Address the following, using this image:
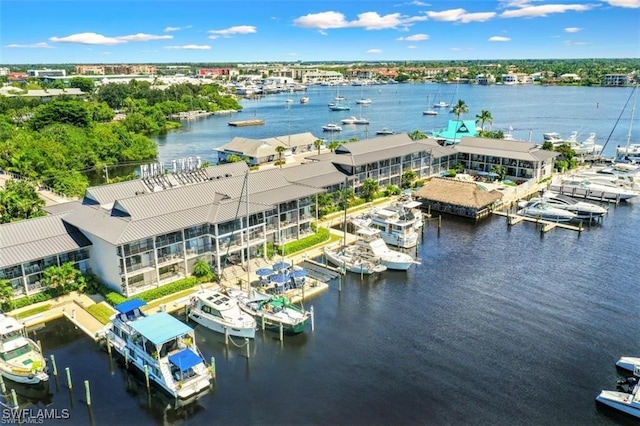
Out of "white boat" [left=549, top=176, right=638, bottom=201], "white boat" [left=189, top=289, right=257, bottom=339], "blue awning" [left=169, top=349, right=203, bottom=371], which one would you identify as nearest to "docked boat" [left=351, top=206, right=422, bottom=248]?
"white boat" [left=189, top=289, right=257, bottom=339]

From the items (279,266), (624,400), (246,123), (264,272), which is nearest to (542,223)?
(624,400)

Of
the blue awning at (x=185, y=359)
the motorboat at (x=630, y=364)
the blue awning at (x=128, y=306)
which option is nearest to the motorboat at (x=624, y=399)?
the motorboat at (x=630, y=364)

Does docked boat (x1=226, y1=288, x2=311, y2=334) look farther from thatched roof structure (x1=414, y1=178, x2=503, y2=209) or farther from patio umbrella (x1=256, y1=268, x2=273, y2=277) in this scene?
thatched roof structure (x1=414, y1=178, x2=503, y2=209)

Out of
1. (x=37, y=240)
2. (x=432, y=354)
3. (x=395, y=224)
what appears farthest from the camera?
(x=395, y=224)

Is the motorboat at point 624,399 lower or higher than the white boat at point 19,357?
lower

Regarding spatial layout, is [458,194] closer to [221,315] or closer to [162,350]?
[221,315]

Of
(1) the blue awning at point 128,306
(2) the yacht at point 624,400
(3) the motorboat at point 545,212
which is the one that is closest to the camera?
(2) the yacht at point 624,400

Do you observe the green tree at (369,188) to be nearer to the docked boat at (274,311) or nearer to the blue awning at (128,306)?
the docked boat at (274,311)
